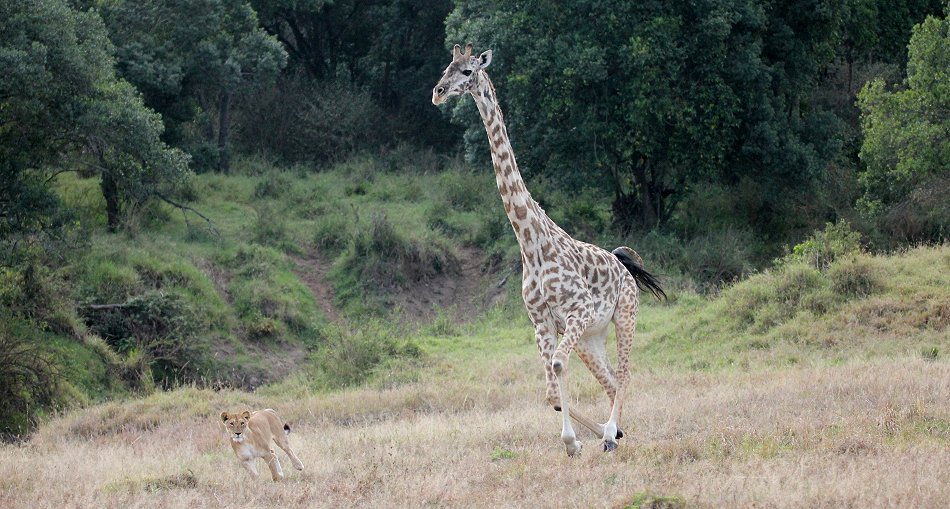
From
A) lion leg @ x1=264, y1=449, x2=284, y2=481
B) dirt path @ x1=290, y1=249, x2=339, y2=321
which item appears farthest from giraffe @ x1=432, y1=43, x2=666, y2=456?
dirt path @ x1=290, y1=249, x2=339, y2=321

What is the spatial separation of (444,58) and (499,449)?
2612 cm

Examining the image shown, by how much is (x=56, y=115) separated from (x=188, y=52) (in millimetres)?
7467

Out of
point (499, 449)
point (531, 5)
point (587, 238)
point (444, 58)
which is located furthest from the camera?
point (444, 58)

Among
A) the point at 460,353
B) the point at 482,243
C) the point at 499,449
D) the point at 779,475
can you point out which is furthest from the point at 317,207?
the point at 779,475

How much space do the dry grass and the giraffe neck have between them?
1968mm

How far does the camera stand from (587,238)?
87.4ft

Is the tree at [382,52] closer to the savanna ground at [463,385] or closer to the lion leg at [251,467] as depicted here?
the savanna ground at [463,385]

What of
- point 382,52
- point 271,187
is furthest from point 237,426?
point 382,52

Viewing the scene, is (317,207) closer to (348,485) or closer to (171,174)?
(171,174)

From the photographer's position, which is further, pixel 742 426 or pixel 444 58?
pixel 444 58

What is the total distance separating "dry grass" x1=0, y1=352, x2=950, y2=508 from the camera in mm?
8570

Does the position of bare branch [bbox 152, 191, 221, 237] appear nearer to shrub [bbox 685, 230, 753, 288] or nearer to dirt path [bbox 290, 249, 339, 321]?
dirt path [bbox 290, 249, 339, 321]

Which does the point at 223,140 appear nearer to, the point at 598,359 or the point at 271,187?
the point at 271,187

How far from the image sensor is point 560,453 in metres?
10.2
